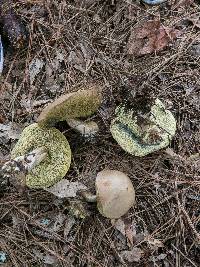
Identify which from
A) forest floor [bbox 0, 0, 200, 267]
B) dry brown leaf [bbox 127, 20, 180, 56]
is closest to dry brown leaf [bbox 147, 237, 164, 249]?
forest floor [bbox 0, 0, 200, 267]

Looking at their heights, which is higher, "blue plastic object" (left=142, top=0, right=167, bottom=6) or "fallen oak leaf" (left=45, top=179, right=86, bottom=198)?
"blue plastic object" (left=142, top=0, right=167, bottom=6)

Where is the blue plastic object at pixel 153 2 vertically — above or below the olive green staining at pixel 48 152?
above

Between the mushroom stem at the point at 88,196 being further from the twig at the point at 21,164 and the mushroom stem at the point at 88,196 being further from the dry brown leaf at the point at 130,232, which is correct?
the twig at the point at 21,164

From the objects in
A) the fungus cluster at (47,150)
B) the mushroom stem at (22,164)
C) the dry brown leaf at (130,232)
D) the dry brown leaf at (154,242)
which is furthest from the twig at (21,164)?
the dry brown leaf at (154,242)

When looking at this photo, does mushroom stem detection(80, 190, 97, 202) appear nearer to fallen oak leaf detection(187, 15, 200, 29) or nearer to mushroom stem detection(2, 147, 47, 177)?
mushroom stem detection(2, 147, 47, 177)

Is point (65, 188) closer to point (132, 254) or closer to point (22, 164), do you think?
point (22, 164)
